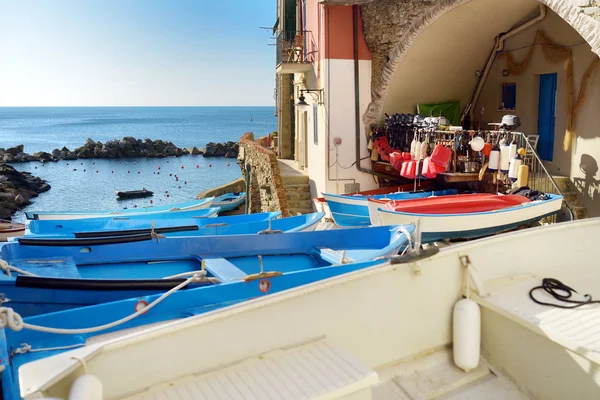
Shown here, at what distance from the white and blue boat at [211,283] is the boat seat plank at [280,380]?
2.13 ft

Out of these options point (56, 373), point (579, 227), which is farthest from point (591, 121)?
point (56, 373)

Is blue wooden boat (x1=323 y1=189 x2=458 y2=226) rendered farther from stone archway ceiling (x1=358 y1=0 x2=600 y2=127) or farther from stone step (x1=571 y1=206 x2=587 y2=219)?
stone archway ceiling (x1=358 y1=0 x2=600 y2=127)

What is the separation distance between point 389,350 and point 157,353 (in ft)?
5.89

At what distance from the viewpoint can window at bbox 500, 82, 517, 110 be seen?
1400 centimetres

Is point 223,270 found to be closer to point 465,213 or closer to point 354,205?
point 465,213

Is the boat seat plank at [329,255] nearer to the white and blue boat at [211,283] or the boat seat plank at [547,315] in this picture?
the white and blue boat at [211,283]

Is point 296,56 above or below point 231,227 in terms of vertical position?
above

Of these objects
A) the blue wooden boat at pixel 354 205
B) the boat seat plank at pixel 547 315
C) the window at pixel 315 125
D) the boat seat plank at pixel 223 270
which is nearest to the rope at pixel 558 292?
the boat seat plank at pixel 547 315

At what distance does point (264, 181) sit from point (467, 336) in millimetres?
11895

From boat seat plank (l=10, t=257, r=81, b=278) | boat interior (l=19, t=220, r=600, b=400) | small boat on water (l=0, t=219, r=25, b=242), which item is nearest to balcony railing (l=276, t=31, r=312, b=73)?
small boat on water (l=0, t=219, r=25, b=242)

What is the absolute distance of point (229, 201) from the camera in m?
22.3

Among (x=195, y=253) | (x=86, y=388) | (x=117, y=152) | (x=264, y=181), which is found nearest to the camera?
(x=86, y=388)

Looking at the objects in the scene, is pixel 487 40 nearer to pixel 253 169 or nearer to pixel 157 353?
pixel 253 169

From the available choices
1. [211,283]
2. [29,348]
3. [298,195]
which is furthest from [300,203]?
[29,348]
